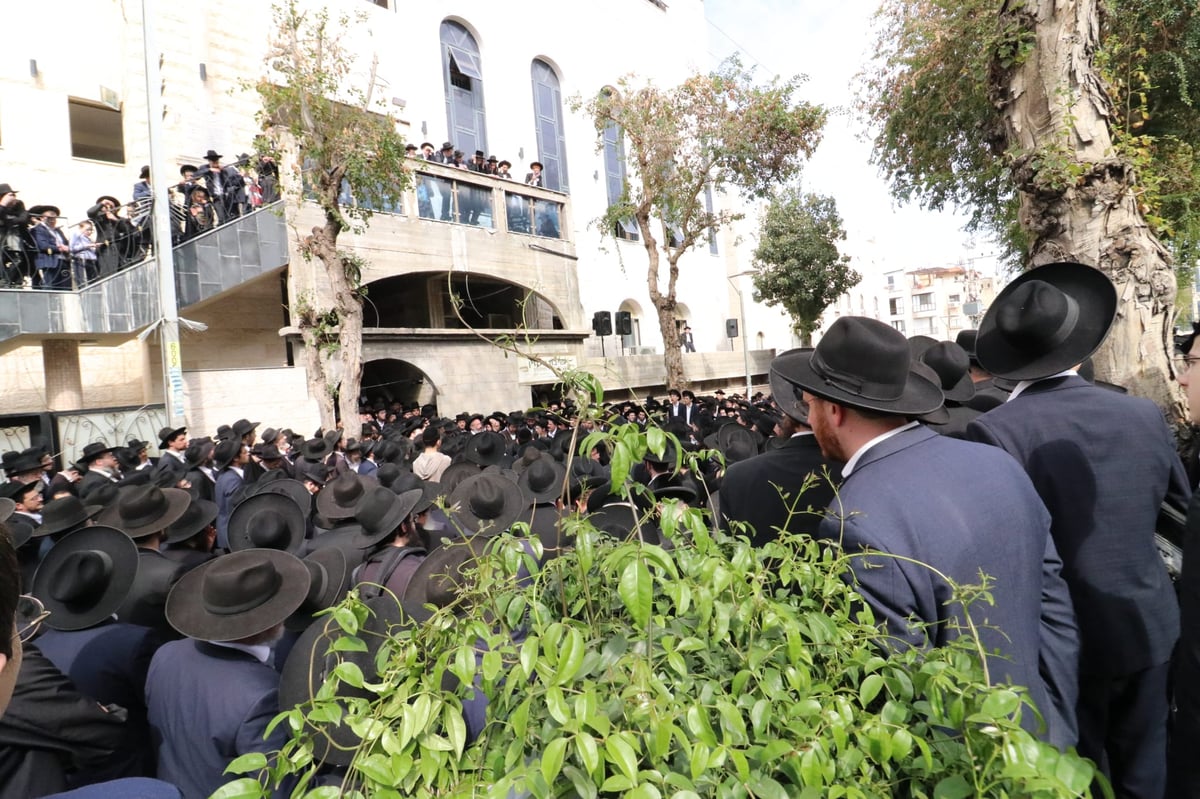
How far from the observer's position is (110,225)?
1395 cm

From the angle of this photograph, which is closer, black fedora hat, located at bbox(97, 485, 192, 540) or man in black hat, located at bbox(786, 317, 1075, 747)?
man in black hat, located at bbox(786, 317, 1075, 747)

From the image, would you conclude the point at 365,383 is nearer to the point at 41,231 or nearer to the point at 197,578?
the point at 41,231

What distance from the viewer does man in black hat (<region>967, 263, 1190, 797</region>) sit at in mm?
2471

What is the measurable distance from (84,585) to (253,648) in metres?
1.20

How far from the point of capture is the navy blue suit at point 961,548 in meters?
1.70

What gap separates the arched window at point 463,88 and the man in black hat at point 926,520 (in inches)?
1005

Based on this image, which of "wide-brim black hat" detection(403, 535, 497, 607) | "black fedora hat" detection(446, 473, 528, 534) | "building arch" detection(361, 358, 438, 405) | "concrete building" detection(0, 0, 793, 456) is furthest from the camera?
"building arch" detection(361, 358, 438, 405)

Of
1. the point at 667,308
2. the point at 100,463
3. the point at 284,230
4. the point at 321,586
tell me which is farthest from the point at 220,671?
the point at 667,308

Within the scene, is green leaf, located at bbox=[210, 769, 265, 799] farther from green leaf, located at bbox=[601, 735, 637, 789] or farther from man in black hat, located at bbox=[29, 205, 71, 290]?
man in black hat, located at bbox=[29, 205, 71, 290]

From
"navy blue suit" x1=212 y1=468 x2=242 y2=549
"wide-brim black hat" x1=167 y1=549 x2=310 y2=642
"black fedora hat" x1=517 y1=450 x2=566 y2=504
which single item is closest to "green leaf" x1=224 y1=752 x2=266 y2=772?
"wide-brim black hat" x1=167 y1=549 x2=310 y2=642

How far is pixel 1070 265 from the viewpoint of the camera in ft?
10.5

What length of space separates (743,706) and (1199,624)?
116cm

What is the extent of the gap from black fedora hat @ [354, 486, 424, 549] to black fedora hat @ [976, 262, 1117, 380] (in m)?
3.13

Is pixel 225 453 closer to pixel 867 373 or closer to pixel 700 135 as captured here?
pixel 867 373
